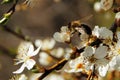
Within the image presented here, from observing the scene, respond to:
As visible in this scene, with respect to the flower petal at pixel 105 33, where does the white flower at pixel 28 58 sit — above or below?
below

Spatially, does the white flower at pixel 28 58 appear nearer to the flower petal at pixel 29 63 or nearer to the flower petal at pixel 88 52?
the flower petal at pixel 29 63

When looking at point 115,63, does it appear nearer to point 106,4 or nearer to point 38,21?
point 106,4

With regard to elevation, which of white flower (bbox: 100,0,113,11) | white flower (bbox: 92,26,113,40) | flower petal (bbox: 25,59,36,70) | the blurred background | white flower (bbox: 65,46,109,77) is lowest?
the blurred background

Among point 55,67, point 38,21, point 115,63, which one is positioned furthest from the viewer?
point 38,21

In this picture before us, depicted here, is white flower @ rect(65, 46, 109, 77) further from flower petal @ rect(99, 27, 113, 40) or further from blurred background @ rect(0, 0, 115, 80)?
blurred background @ rect(0, 0, 115, 80)

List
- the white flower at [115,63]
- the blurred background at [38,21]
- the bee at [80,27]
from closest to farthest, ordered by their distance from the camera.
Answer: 1. the white flower at [115,63]
2. the bee at [80,27]
3. the blurred background at [38,21]

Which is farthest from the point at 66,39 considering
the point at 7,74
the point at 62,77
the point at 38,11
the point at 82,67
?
the point at 38,11

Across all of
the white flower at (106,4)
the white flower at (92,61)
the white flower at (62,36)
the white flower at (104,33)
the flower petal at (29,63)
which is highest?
the white flower at (106,4)

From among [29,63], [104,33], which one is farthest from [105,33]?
[29,63]

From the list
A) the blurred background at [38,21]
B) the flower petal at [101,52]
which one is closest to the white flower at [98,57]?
the flower petal at [101,52]

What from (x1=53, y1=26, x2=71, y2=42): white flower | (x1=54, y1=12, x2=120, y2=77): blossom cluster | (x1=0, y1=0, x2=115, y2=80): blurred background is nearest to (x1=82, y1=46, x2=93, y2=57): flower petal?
(x1=54, y1=12, x2=120, y2=77): blossom cluster

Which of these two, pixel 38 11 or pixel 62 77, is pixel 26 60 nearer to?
pixel 62 77
